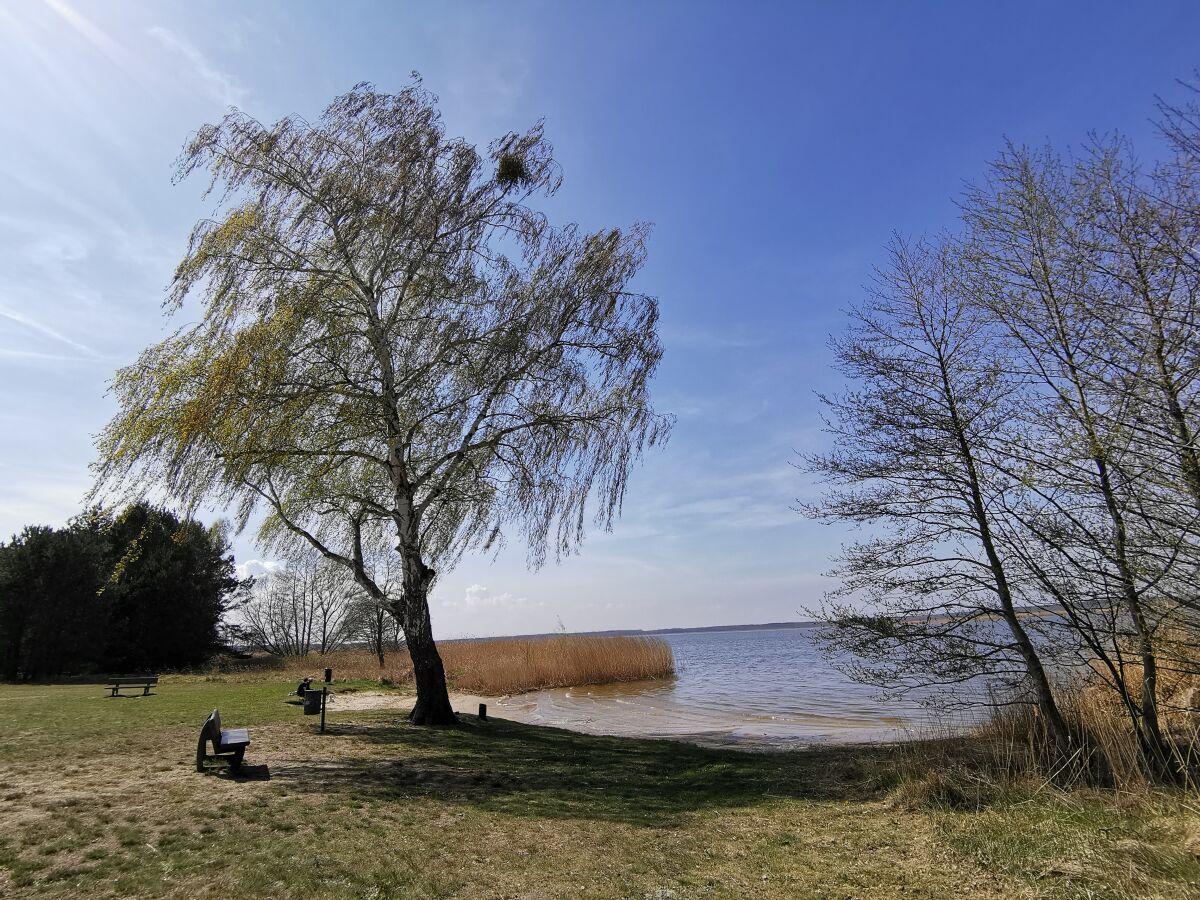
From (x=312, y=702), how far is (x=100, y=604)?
18854mm

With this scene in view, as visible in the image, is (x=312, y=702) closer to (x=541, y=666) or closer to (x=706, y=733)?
(x=706, y=733)

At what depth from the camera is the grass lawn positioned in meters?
Result: 4.06

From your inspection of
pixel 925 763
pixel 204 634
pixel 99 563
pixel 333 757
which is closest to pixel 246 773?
pixel 333 757

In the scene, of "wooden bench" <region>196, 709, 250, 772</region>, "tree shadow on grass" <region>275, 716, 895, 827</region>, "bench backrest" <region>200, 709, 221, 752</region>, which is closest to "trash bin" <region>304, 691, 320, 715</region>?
"tree shadow on grass" <region>275, 716, 895, 827</region>

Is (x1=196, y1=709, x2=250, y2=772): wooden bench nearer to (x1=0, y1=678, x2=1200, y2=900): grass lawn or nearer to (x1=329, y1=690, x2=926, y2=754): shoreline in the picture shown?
(x1=0, y1=678, x2=1200, y2=900): grass lawn

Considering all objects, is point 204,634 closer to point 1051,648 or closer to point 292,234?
point 292,234

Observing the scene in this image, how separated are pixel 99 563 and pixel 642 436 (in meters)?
23.5

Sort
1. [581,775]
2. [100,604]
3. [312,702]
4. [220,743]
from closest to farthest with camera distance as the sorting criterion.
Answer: [220,743]
[581,775]
[312,702]
[100,604]

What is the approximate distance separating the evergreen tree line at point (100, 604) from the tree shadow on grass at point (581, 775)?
1105 centimetres

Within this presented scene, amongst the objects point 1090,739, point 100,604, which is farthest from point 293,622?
point 1090,739

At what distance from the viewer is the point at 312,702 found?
1101 centimetres

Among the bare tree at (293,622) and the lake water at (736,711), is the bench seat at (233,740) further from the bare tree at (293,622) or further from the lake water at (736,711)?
the bare tree at (293,622)

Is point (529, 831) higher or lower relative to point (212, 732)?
lower

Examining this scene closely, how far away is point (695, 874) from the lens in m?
4.61
